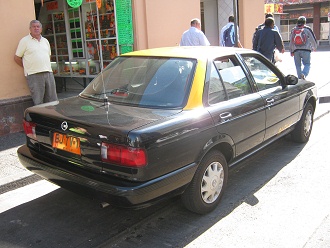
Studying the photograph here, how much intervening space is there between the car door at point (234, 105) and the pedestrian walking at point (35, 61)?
340cm

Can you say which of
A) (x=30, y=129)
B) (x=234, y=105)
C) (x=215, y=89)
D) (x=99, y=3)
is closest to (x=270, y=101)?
(x=234, y=105)

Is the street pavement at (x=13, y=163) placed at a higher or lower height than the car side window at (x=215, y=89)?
lower

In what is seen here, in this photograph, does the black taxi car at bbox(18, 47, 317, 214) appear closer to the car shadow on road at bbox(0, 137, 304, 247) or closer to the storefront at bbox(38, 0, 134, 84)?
the car shadow on road at bbox(0, 137, 304, 247)

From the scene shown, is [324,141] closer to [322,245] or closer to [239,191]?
[239,191]

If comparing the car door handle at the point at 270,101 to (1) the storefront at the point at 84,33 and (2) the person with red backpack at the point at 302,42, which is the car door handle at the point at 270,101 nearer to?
(1) the storefront at the point at 84,33

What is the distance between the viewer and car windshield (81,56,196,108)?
3.63m

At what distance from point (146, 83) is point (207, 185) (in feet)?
3.87

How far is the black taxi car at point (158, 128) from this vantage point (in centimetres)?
304

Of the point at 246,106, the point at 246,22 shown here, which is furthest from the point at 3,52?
the point at 246,22

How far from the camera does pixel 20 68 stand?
641cm

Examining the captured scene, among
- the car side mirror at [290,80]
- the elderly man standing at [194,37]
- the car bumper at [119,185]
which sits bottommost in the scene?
the car bumper at [119,185]

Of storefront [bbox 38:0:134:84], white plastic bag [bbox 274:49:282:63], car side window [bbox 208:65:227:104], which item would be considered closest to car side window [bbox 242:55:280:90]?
car side window [bbox 208:65:227:104]

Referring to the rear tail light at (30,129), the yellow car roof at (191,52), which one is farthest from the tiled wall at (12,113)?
the yellow car roof at (191,52)

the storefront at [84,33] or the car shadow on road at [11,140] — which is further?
the storefront at [84,33]
